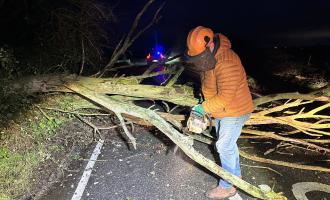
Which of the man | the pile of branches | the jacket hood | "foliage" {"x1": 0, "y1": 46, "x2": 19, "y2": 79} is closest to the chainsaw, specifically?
the man

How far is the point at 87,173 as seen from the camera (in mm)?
5613

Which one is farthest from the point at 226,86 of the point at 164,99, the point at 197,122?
the point at 164,99

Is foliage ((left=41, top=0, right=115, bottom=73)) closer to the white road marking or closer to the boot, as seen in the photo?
the white road marking

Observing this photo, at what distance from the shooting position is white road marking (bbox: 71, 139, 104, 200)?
201 inches

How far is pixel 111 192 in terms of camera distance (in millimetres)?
5086

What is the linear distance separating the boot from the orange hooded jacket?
1.01m

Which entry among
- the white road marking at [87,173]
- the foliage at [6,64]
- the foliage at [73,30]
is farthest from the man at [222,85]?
the foliage at [73,30]

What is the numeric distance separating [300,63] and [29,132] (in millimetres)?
7174

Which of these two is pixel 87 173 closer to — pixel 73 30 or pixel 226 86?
pixel 226 86

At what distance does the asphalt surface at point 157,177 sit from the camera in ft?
16.4

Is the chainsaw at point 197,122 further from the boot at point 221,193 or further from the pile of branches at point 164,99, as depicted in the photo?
the boot at point 221,193

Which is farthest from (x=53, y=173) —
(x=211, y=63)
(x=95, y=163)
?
(x=211, y=63)

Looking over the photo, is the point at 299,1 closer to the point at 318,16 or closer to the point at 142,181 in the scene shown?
the point at 318,16

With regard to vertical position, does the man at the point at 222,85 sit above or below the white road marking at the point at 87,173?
above
